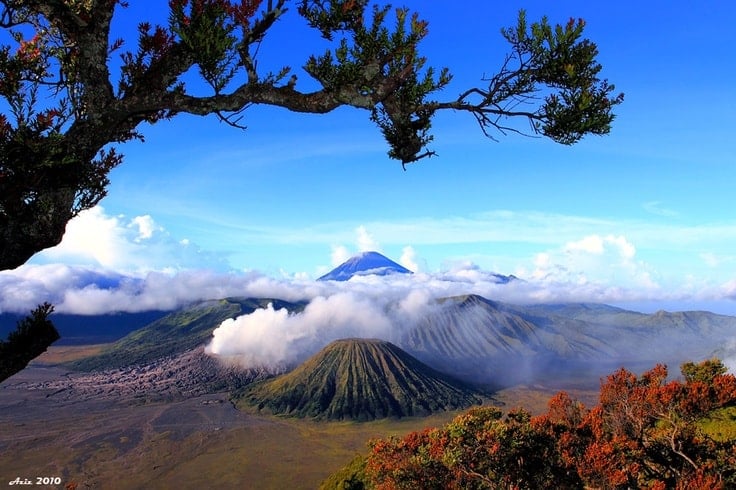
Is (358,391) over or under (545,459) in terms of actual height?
under

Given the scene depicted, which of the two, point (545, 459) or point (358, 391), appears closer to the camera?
point (545, 459)

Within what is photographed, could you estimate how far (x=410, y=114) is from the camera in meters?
5.71

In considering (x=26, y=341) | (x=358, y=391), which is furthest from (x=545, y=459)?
(x=358, y=391)

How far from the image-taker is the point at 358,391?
567ft

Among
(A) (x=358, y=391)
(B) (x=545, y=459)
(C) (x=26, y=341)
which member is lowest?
(A) (x=358, y=391)

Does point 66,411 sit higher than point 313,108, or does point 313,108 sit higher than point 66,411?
point 313,108

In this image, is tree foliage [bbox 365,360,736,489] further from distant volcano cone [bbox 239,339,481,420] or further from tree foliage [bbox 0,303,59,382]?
distant volcano cone [bbox 239,339,481,420]

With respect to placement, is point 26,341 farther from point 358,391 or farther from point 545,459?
point 358,391

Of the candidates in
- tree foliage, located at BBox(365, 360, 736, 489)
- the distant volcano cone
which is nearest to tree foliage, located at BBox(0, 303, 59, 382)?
tree foliage, located at BBox(365, 360, 736, 489)

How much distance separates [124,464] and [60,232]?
128211 millimetres

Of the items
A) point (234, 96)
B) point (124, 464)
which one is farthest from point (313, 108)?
point (124, 464)

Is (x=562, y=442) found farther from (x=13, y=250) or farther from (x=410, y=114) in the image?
(x=13, y=250)

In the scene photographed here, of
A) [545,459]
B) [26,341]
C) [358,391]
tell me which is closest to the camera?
[26,341]

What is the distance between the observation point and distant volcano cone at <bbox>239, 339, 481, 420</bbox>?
6358 inches
